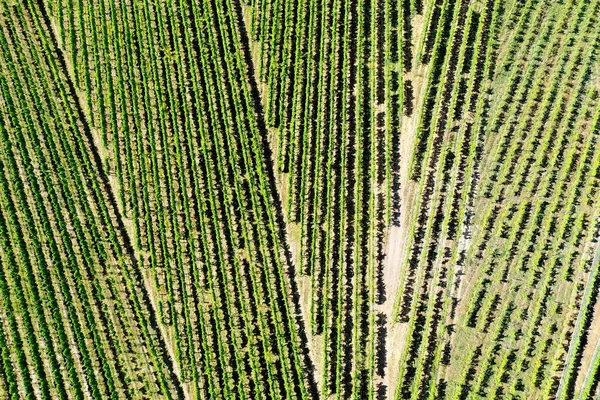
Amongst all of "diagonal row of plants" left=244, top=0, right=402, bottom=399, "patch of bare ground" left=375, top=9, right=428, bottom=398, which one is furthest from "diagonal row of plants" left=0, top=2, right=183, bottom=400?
"patch of bare ground" left=375, top=9, right=428, bottom=398

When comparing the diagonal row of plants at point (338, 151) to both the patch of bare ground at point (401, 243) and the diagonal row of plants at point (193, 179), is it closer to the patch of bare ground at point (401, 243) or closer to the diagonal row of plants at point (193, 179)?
the patch of bare ground at point (401, 243)

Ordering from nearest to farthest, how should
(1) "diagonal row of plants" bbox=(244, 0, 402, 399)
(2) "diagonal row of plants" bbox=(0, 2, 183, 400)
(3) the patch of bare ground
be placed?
(2) "diagonal row of plants" bbox=(0, 2, 183, 400) < (3) the patch of bare ground < (1) "diagonal row of plants" bbox=(244, 0, 402, 399)

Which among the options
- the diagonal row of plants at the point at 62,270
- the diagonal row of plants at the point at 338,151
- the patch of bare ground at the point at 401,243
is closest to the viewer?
the diagonal row of plants at the point at 62,270

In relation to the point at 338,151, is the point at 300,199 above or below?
below

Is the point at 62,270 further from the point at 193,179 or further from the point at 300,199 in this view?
the point at 300,199

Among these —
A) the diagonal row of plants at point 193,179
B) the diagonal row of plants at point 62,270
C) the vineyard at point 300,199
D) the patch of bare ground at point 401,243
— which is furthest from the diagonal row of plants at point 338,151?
the diagonal row of plants at point 62,270

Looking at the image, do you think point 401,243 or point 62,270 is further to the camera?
point 401,243

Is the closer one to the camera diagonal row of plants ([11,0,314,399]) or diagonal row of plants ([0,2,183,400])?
diagonal row of plants ([0,2,183,400])

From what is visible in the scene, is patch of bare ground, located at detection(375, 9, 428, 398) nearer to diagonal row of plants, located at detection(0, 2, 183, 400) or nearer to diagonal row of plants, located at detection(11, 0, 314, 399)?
diagonal row of plants, located at detection(11, 0, 314, 399)

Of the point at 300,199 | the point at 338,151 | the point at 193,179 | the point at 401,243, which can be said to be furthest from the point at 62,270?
the point at 401,243

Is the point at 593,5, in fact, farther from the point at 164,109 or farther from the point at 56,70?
the point at 56,70
